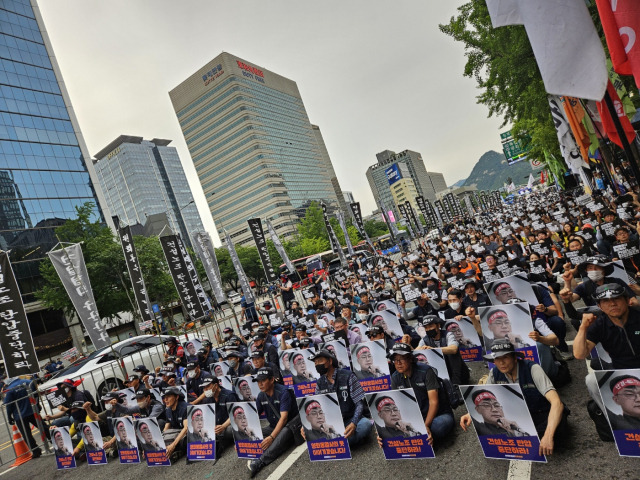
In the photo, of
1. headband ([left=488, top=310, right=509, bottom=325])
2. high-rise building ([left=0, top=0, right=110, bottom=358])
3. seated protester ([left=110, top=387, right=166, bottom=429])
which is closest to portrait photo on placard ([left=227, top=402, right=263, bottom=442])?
seated protester ([left=110, top=387, right=166, bottom=429])

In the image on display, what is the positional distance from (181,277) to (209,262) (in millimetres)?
3626

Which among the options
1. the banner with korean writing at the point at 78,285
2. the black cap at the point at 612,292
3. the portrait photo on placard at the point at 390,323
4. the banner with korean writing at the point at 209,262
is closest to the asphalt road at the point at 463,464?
the black cap at the point at 612,292

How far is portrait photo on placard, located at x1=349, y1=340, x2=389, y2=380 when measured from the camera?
6711mm

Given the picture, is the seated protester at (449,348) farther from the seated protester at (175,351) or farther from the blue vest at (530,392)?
the seated protester at (175,351)

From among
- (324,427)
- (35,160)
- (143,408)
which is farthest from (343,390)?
(35,160)

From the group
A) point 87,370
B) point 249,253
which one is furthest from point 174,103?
point 87,370

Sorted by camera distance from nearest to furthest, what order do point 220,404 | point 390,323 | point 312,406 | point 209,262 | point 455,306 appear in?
point 312,406
point 220,404
point 455,306
point 390,323
point 209,262

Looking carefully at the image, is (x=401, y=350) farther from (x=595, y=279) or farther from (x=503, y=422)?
(x=595, y=279)

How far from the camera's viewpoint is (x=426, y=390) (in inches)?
198

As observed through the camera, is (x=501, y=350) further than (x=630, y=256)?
No

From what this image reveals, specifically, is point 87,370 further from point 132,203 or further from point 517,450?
point 132,203

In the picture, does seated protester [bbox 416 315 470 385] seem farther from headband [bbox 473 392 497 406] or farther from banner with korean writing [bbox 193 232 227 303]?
banner with korean writing [bbox 193 232 227 303]

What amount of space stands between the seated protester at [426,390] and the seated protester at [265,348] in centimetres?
502

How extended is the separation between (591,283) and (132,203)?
7118 inches
